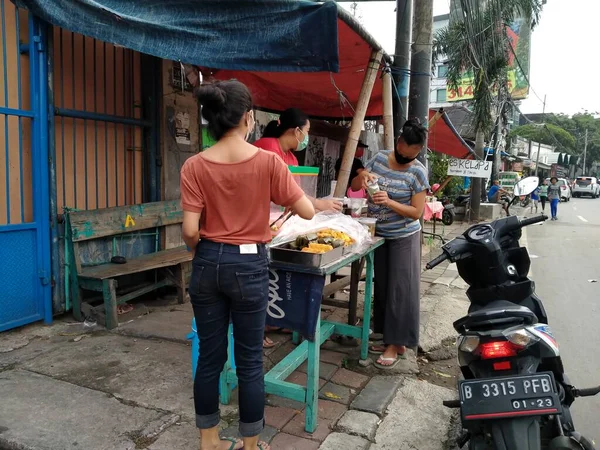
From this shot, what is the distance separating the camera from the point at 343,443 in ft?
8.34

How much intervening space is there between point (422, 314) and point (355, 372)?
1.75 m

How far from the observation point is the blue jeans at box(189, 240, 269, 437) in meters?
2.06

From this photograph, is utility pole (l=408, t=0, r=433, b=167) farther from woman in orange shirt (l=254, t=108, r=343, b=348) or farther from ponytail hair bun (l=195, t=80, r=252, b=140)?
ponytail hair bun (l=195, t=80, r=252, b=140)

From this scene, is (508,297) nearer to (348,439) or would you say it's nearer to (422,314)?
(348,439)

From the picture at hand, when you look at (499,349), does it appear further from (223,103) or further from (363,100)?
(363,100)

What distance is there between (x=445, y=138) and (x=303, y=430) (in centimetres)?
700

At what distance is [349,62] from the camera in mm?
4367

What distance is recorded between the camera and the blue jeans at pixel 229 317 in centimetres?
206

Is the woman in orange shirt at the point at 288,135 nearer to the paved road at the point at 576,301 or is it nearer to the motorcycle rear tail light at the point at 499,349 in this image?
the motorcycle rear tail light at the point at 499,349

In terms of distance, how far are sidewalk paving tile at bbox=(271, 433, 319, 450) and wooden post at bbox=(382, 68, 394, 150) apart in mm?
2661

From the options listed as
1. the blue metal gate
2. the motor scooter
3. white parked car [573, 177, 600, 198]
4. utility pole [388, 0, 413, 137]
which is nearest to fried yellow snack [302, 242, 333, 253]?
the motor scooter

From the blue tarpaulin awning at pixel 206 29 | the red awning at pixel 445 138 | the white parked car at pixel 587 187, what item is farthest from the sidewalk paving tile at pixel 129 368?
the white parked car at pixel 587 187

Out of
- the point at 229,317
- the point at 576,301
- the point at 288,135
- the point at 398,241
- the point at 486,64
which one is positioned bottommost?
the point at 576,301

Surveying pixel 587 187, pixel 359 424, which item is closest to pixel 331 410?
pixel 359 424
